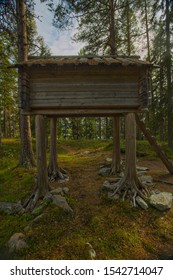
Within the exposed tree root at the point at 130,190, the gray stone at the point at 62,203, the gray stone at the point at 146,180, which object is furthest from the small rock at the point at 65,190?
the gray stone at the point at 146,180

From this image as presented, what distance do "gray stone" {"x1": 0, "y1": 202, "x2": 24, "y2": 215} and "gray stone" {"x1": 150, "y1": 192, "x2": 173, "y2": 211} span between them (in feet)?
14.9

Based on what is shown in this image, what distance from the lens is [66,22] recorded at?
8.70 metres

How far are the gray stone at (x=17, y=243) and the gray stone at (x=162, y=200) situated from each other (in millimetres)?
4143

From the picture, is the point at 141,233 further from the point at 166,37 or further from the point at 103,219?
the point at 166,37

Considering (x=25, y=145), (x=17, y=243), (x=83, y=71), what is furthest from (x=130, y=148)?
(x=25, y=145)

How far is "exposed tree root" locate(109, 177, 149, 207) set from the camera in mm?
5930

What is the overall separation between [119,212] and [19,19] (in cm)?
1004

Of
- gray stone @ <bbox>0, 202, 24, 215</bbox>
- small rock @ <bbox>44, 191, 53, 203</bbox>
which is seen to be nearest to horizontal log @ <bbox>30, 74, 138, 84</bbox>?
small rock @ <bbox>44, 191, 53, 203</bbox>

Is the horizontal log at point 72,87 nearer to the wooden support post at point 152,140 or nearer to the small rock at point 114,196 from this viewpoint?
the wooden support post at point 152,140

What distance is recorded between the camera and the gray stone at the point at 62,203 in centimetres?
547

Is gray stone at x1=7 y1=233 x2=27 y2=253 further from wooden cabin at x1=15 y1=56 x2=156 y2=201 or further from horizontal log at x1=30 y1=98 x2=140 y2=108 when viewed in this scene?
horizontal log at x1=30 y1=98 x2=140 y2=108

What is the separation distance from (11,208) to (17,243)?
1779 mm

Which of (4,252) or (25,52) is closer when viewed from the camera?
(4,252)
